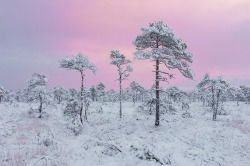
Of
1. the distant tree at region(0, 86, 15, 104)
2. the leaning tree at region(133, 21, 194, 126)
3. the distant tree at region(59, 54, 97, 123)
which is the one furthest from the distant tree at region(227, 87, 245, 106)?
the distant tree at region(0, 86, 15, 104)

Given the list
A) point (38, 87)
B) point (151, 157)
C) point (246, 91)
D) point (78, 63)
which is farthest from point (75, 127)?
point (246, 91)

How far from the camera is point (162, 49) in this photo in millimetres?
13641

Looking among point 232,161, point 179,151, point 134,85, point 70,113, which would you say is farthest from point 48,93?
point 134,85

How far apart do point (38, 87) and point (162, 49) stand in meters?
21.9

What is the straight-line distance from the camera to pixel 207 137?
37.4ft

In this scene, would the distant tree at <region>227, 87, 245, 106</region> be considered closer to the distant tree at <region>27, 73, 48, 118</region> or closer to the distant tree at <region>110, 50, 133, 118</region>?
the distant tree at <region>110, 50, 133, 118</region>

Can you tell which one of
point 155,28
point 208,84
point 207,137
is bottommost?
point 207,137

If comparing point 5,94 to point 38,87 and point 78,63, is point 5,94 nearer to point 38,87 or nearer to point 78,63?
point 38,87

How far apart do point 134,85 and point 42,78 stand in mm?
38928

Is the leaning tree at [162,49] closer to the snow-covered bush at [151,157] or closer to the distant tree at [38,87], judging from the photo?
the snow-covered bush at [151,157]

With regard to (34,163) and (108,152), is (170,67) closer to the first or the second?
(108,152)

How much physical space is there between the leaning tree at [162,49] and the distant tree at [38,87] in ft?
62.8

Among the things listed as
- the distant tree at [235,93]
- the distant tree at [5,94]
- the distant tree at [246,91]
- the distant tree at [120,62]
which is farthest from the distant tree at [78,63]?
the distant tree at [246,91]

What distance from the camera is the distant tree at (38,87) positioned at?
24.7 m
